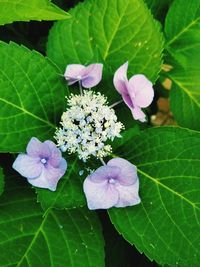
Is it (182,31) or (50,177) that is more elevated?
(182,31)

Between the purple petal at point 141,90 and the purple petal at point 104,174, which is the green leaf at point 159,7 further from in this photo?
the purple petal at point 104,174

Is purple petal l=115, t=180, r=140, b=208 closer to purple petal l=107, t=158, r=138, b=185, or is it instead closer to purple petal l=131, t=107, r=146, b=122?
purple petal l=107, t=158, r=138, b=185

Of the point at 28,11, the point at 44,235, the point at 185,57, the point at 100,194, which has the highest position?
the point at 28,11

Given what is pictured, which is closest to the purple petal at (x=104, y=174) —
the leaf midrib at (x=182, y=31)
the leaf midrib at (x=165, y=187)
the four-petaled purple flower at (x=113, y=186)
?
the four-petaled purple flower at (x=113, y=186)

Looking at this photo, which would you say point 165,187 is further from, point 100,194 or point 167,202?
point 100,194

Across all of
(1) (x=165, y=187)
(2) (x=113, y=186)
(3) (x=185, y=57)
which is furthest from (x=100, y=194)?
(3) (x=185, y=57)

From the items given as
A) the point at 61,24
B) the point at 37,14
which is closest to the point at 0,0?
the point at 37,14

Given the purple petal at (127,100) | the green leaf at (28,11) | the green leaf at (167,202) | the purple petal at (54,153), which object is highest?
the green leaf at (28,11)
